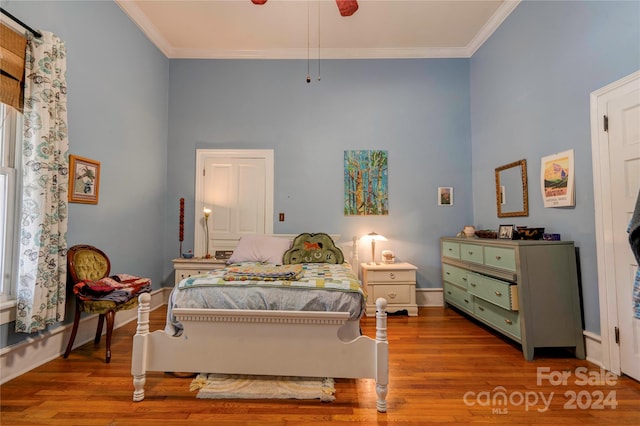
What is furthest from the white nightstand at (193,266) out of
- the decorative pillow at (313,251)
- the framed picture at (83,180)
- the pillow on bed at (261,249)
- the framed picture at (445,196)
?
the framed picture at (445,196)

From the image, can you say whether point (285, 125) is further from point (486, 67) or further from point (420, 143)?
point (486, 67)

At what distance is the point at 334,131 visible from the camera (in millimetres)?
4105

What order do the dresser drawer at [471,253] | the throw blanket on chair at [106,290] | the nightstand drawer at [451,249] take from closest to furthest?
the throw blanket on chair at [106,290]
the dresser drawer at [471,253]
the nightstand drawer at [451,249]

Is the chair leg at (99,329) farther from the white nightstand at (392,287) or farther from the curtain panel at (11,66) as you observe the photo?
the white nightstand at (392,287)

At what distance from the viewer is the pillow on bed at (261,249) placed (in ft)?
11.1

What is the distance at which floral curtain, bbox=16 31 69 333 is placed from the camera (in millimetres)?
2066

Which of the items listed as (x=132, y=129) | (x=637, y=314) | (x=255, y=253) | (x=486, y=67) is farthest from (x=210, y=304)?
(x=486, y=67)

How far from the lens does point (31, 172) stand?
82.0 inches

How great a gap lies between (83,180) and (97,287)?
3.38 feet

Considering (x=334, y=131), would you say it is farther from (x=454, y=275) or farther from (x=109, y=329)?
(x=109, y=329)

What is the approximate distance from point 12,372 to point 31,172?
1395 millimetres

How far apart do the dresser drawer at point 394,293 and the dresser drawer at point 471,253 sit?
2.55 ft

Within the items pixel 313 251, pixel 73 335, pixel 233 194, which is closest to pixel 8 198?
pixel 73 335

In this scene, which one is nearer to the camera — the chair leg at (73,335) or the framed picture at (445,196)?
the chair leg at (73,335)
